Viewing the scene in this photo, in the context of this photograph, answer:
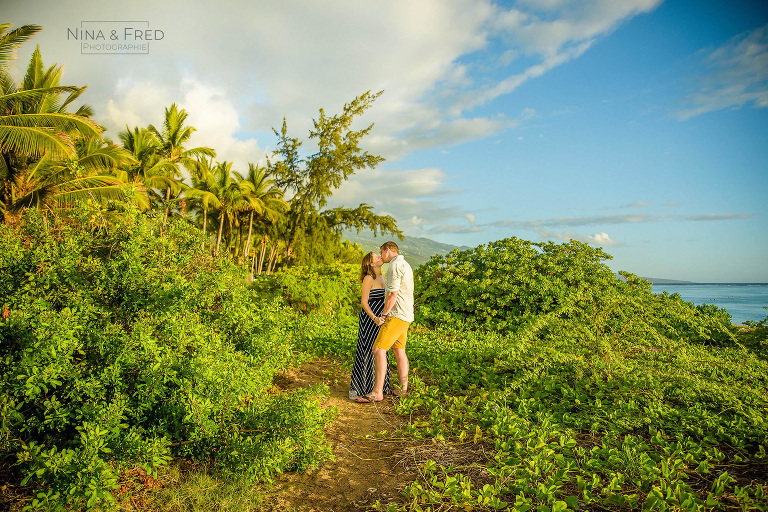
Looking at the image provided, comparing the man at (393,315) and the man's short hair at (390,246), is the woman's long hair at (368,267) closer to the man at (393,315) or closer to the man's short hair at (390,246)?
the man's short hair at (390,246)

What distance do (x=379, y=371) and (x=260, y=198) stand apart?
28.8 meters

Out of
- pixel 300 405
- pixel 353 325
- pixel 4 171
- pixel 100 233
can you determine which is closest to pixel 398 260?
pixel 300 405

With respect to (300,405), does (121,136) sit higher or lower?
higher

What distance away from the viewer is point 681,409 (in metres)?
4.11

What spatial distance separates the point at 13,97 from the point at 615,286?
2042cm

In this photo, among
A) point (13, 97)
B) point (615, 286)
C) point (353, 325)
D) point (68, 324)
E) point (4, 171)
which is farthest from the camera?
point (4, 171)

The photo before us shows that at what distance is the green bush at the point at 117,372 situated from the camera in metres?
2.56

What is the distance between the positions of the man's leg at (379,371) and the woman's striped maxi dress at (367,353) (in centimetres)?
14

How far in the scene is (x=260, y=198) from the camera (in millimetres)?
31641

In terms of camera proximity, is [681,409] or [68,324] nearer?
[68,324]

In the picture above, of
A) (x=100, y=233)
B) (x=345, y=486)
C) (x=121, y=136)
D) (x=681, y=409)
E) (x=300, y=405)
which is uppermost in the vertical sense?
(x=121, y=136)

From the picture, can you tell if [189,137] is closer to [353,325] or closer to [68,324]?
[353,325]

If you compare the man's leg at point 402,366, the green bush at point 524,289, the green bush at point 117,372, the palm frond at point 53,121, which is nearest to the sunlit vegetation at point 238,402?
the green bush at point 117,372

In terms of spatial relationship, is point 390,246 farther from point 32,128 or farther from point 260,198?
point 260,198
